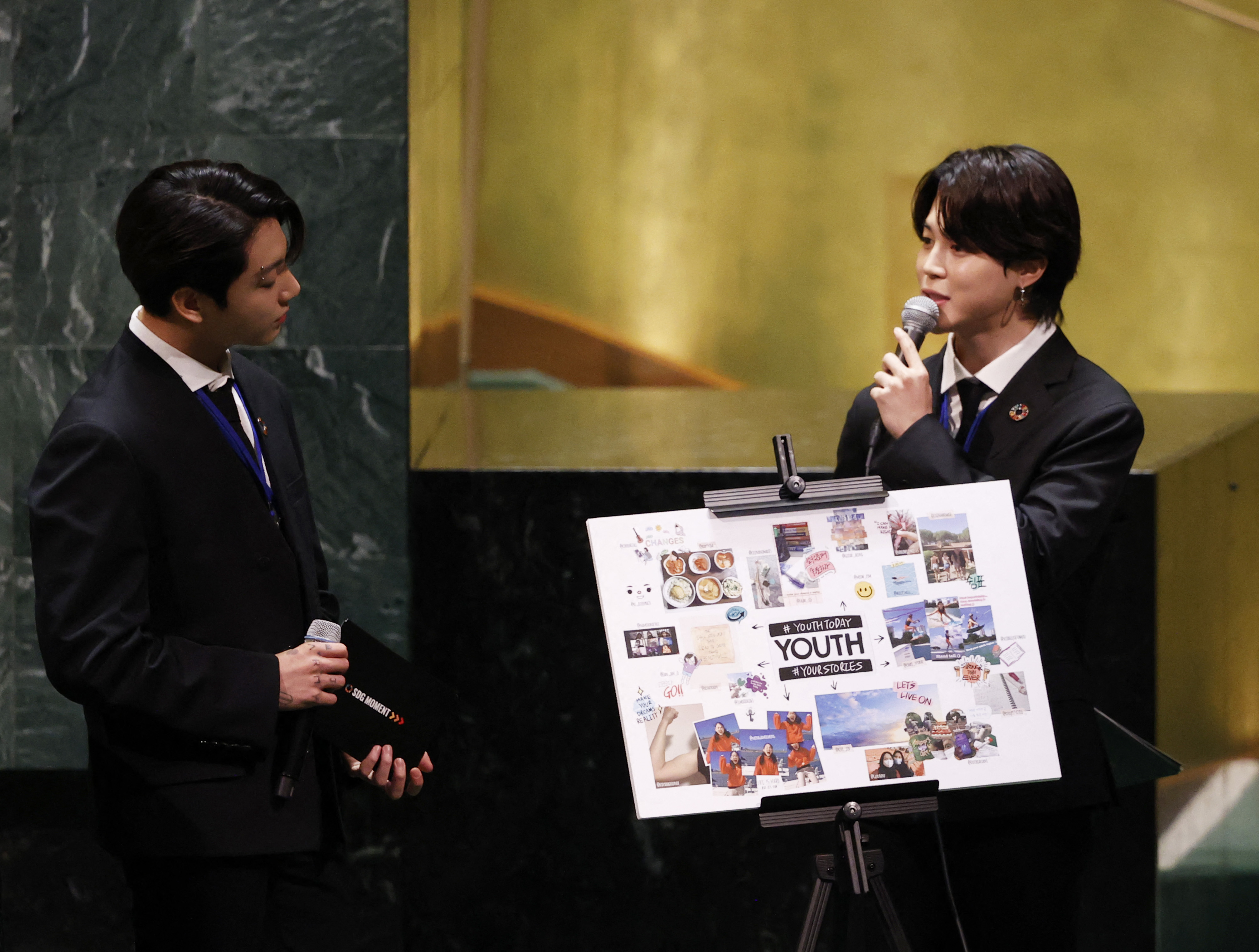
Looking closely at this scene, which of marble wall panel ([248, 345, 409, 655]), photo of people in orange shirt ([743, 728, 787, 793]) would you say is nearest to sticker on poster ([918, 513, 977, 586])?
photo of people in orange shirt ([743, 728, 787, 793])

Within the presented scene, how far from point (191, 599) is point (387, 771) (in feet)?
1.43

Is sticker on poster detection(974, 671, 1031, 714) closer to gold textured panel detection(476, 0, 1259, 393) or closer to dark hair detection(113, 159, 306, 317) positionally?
dark hair detection(113, 159, 306, 317)

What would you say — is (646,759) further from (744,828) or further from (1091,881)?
(1091,881)

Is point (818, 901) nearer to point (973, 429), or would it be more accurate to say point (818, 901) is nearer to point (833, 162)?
point (973, 429)

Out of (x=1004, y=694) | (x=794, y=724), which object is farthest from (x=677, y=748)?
(x=1004, y=694)

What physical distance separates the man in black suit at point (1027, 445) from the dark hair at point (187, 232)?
103 centimetres

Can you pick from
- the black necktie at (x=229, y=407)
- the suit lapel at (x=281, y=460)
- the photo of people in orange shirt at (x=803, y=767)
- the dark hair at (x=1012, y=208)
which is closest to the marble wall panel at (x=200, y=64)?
the suit lapel at (x=281, y=460)

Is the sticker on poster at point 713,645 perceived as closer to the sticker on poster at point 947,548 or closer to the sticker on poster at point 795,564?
the sticker on poster at point 795,564

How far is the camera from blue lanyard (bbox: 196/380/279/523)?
6.82 ft

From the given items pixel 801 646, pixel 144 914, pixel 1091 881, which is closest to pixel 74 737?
pixel 144 914

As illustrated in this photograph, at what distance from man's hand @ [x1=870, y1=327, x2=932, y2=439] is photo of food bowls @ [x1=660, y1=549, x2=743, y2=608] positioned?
14.2 inches

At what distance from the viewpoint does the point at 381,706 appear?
2168mm

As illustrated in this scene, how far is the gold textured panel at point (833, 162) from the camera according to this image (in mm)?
3664

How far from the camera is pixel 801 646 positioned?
1976 millimetres
